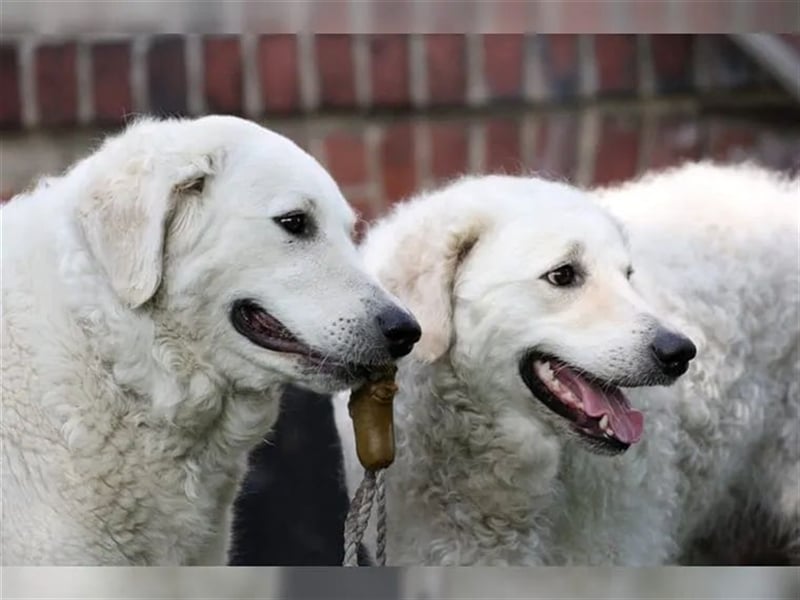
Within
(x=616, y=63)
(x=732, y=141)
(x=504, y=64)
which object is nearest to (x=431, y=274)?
(x=504, y=64)

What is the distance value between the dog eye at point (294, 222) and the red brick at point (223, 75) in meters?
A: 0.70

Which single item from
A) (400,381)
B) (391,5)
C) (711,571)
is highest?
(391,5)

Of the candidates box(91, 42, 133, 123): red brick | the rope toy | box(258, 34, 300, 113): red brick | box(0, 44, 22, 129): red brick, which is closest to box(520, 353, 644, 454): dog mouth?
the rope toy

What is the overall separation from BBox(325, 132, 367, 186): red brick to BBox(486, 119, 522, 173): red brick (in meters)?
0.28

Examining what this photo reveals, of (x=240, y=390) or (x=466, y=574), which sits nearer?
(x=240, y=390)

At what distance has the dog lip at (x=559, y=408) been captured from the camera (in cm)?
260

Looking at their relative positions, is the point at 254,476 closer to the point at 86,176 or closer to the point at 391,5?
the point at 86,176

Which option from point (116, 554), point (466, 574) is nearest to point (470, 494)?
point (466, 574)

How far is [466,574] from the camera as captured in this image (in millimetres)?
2664

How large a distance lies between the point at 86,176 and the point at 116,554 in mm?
631

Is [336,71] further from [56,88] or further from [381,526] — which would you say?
[381,526]

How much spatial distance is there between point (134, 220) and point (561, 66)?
1.17 metres

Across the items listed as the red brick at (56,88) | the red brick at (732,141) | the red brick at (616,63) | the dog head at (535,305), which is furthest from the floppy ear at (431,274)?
the red brick at (732,141)

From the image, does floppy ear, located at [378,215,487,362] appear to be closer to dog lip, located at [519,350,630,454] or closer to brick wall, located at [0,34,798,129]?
dog lip, located at [519,350,630,454]
